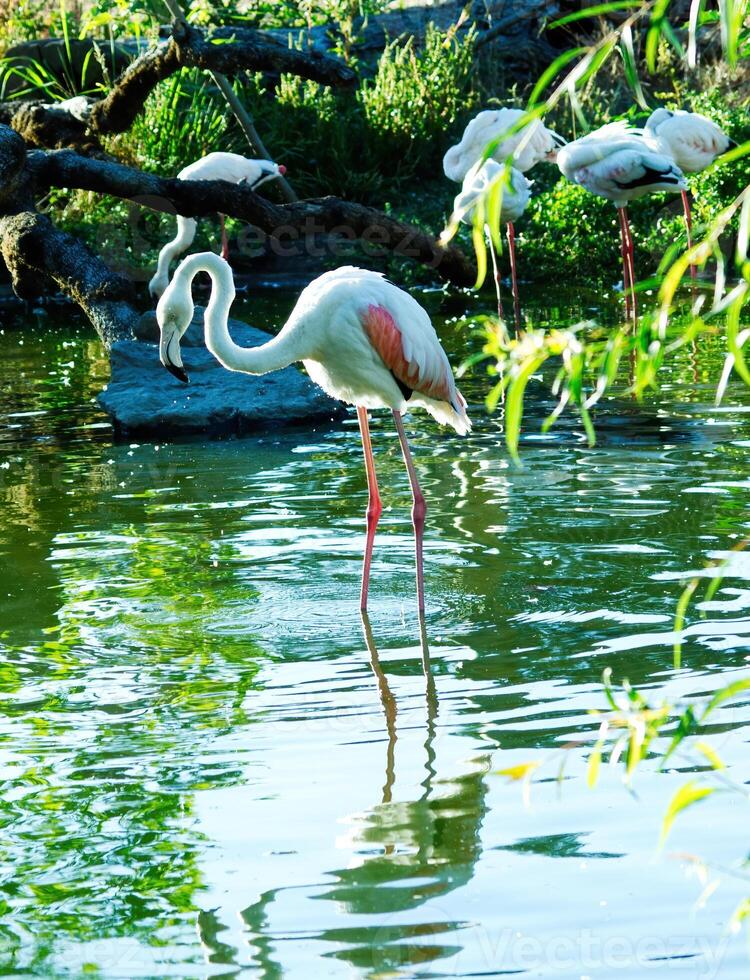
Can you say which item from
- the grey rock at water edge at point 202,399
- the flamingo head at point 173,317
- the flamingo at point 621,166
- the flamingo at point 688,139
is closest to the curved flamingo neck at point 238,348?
the flamingo head at point 173,317

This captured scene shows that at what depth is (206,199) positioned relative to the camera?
796 centimetres

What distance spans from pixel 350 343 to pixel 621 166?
5.21 m

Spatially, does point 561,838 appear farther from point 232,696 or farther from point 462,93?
point 462,93

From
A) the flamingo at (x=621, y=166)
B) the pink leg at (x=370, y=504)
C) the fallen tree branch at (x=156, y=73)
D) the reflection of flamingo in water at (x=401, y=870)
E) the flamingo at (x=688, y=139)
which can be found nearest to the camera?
the reflection of flamingo in water at (x=401, y=870)

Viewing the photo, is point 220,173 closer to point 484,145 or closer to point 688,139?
point 484,145

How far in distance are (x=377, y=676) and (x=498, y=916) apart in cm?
152

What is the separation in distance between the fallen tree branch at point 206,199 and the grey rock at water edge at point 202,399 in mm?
771

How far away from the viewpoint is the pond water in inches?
105

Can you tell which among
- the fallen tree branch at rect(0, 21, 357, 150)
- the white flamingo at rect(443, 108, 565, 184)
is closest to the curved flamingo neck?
the fallen tree branch at rect(0, 21, 357, 150)

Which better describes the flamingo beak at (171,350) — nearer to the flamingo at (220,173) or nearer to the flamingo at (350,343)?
the flamingo at (350,343)

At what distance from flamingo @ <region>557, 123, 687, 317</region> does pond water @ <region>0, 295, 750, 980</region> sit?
120 inches

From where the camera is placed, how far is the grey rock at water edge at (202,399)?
7.87 m

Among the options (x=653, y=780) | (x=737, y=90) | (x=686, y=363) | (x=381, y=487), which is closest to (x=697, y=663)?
(x=653, y=780)

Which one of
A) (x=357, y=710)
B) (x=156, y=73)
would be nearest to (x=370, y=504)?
(x=357, y=710)
